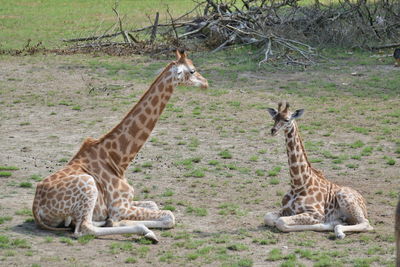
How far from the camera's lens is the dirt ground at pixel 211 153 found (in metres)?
8.82

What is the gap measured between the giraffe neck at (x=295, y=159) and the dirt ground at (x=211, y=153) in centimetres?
71

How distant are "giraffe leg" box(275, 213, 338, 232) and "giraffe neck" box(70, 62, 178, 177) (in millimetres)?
2104

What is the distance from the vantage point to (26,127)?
15.0 m

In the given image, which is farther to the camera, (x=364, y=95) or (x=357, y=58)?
(x=357, y=58)

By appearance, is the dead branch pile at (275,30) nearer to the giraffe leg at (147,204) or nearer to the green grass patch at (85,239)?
the giraffe leg at (147,204)

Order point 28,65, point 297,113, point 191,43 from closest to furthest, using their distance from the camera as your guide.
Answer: point 297,113 → point 28,65 → point 191,43

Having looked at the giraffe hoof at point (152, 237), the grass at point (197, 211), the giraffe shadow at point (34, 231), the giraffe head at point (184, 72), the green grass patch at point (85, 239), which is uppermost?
the giraffe head at point (184, 72)


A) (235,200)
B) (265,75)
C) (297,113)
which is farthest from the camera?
(265,75)

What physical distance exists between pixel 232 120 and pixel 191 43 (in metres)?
7.93

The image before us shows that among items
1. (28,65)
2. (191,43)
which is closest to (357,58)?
(191,43)

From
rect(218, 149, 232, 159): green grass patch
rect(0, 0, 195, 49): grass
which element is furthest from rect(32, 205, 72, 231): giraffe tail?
rect(0, 0, 195, 49): grass

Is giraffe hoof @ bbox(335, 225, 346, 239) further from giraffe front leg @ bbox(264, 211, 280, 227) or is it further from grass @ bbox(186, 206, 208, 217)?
grass @ bbox(186, 206, 208, 217)

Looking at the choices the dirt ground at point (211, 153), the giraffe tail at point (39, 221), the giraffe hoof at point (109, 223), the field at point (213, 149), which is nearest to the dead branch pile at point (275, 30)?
the field at point (213, 149)

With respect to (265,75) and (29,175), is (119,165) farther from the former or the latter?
(265,75)
